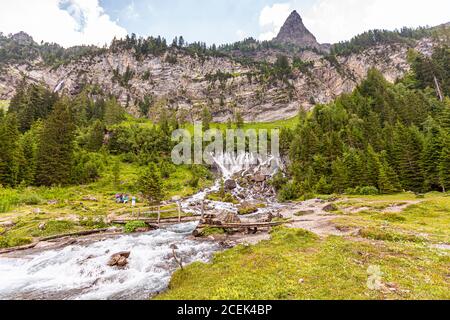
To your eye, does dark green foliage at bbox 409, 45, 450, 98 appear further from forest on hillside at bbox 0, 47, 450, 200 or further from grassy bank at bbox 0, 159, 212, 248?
grassy bank at bbox 0, 159, 212, 248

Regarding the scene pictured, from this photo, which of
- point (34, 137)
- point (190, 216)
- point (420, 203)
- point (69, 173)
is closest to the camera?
point (420, 203)

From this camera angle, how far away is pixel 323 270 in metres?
Answer: 15.6

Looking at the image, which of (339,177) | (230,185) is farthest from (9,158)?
(339,177)

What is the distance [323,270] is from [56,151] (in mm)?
75756

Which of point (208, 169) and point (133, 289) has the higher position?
point (208, 169)

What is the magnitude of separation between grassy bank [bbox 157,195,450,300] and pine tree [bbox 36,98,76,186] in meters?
64.4

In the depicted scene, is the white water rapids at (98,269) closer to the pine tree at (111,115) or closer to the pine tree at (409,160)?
the pine tree at (409,160)

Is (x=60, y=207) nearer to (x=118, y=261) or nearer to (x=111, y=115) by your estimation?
(x=118, y=261)

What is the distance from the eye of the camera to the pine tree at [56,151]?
67.8 meters

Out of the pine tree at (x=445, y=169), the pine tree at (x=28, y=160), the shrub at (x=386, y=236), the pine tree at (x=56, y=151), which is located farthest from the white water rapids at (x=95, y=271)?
the pine tree at (x=445, y=169)

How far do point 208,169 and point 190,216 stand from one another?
69498mm

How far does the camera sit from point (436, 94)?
111 m
